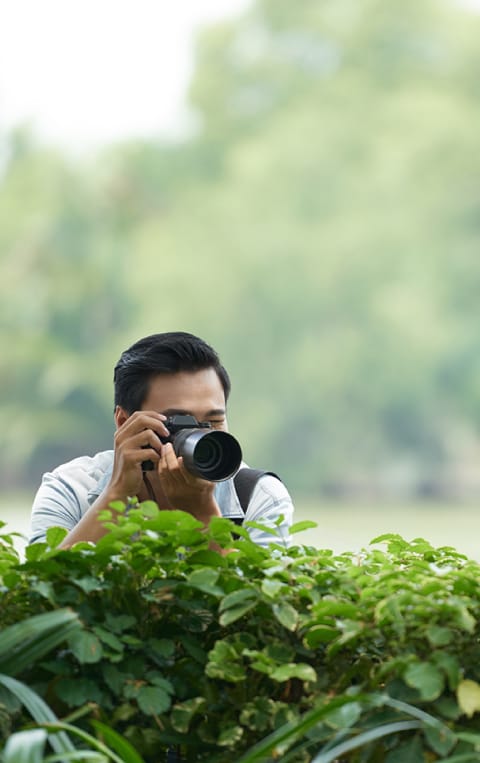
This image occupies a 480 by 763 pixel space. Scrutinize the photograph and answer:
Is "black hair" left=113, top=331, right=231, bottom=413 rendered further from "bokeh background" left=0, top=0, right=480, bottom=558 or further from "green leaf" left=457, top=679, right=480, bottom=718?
"bokeh background" left=0, top=0, right=480, bottom=558

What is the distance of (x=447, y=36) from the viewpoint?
28.9 m

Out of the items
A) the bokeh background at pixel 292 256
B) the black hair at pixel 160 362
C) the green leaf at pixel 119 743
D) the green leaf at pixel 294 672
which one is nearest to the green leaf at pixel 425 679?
the green leaf at pixel 294 672

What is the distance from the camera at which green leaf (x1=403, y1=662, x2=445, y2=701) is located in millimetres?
1399

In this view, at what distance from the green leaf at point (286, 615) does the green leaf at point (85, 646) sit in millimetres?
231

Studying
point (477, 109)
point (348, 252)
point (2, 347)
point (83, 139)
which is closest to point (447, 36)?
point (477, 109)

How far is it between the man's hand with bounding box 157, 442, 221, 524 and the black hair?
0.26 metres

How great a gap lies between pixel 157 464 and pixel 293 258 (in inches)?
918

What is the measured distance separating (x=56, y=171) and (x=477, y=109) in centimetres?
988

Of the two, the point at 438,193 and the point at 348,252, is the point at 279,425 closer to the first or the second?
the point at 348,252

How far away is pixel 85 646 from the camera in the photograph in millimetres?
1480

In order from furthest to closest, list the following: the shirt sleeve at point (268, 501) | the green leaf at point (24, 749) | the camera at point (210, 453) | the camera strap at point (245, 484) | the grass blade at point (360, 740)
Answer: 1. the camera strap at point (245, 484)
2. the shirt sleeve at point (268, 501)
3. the camera at point (210, 453)
4. the grass blade at point (360, 740)
5. the green leaf at point (24, 749)

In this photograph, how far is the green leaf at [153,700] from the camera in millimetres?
1478

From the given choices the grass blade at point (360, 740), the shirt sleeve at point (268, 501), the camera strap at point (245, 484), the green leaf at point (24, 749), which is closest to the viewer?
the green leaf at point (24, 749)

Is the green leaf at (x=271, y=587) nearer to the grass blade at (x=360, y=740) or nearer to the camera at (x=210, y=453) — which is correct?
the grass blade at (x=360, y=740)
